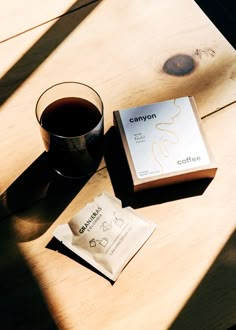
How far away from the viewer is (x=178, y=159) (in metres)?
0.86

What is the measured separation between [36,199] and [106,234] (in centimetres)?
16

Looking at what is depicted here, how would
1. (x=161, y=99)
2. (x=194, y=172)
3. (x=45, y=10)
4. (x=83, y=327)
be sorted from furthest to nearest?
1. (x=45, y=10)
2. (x=161, y=99)
3. (x=194, y=172)
4. (x=83, y=327)

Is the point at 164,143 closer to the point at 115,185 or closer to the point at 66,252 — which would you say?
the point at 115,185

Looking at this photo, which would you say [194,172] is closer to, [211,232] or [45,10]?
[211,232]

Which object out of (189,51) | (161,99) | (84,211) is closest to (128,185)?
(84,211)

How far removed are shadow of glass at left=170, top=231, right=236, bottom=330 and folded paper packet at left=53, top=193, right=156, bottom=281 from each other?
0.44 ft

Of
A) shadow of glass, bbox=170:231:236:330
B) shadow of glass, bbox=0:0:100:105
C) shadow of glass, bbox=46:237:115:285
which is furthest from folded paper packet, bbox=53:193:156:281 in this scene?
shadow of glass, bbox=0:0:100:105

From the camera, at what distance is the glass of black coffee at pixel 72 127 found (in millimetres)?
796

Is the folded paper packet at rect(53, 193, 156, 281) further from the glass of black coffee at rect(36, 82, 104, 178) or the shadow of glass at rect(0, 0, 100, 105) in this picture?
the shadow of glass at rect(0, 0, 100, 105)

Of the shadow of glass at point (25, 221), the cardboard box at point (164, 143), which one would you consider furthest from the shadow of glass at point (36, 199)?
the cardboard box at point (164, 143)

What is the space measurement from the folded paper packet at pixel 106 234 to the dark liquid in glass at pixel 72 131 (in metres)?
0.09

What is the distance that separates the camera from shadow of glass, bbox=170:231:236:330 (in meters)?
0.76

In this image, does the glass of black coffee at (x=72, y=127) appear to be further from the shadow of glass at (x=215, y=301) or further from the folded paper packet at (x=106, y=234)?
the shadow of glass at (x=215, y=301)

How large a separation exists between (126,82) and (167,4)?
10.5 inches
